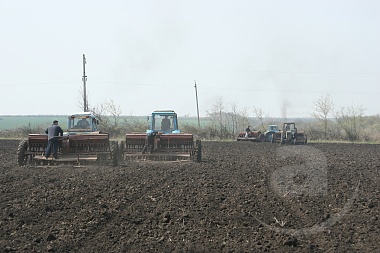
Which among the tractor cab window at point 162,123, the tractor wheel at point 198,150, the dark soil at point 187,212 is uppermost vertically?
the tractor cab window at point 162,123

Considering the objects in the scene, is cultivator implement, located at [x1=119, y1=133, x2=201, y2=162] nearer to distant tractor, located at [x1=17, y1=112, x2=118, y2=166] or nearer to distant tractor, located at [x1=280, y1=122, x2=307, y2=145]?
distant tractor, located at [x1=17, y1=112, x2=118, y2=166]

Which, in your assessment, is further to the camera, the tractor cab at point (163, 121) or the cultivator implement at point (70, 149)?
the tractor cab at point (163, 121)

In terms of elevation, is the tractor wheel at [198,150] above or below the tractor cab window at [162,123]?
below

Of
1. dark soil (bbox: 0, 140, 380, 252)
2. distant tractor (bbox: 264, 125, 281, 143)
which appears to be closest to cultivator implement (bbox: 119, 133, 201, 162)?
dark soil (bbox: 0, 140, 380, 252)

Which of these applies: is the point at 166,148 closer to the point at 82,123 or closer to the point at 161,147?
the point at 161,147

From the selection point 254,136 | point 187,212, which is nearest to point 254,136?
point 254,136

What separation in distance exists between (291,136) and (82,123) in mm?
19042

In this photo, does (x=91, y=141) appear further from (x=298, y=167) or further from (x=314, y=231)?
(x=314, y=231)

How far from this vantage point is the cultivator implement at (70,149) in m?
17.9

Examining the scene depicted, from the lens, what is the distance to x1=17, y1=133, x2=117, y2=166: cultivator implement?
1794 cm

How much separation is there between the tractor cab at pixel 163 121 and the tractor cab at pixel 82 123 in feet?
8.72

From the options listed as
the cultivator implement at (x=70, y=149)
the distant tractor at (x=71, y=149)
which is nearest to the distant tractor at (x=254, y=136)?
the distant tractor at (x=71, y=149)

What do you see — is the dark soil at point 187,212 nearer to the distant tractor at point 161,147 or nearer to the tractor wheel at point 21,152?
the tractor wheel at point 21,152

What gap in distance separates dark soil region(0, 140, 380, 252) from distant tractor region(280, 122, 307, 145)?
66.0 ft
